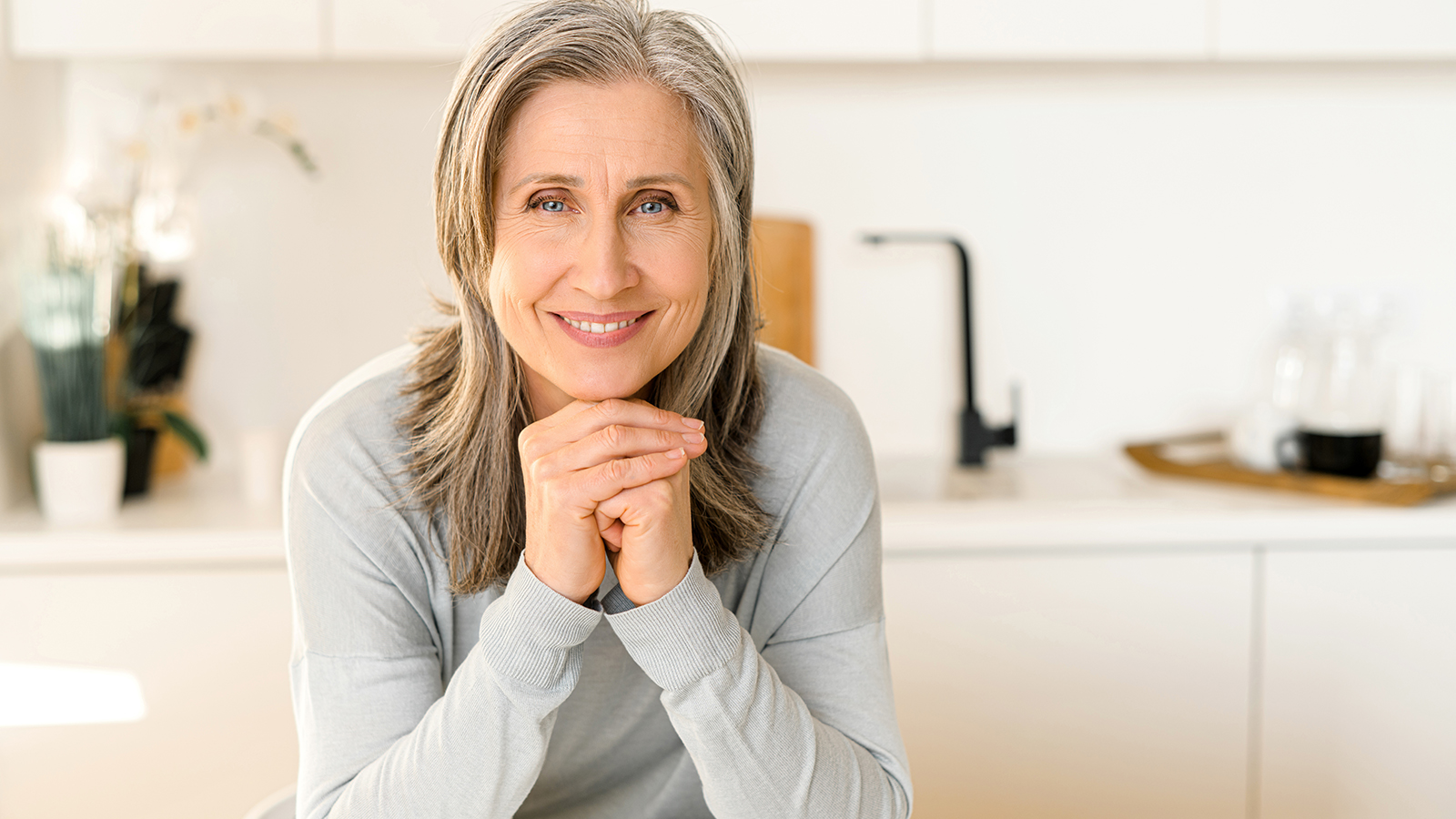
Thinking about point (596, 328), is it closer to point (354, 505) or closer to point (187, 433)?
point (354, 505)

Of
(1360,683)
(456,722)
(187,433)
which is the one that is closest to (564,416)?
(456,722)

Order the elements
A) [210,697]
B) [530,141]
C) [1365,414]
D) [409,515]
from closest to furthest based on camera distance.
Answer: [530,141]
[409,515]
[210,697]
[1365,414]

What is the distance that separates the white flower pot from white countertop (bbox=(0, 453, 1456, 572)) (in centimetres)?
3

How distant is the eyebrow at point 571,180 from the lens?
871mm

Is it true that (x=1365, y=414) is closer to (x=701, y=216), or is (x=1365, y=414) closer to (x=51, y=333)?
(x=701, y=216)

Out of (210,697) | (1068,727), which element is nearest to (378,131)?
(210,697)

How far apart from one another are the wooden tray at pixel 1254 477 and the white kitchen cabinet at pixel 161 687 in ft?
5.06

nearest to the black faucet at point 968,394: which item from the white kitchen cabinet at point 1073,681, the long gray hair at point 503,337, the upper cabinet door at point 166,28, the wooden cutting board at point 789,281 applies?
the wooden cutting board at point 789,281

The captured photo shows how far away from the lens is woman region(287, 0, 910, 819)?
2.88 feet

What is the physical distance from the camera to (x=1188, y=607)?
187cm

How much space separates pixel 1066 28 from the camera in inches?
77.6

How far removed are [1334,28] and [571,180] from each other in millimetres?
1663

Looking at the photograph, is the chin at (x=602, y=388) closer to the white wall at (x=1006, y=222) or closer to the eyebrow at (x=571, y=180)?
the eyebrow at (x=571, y=180)

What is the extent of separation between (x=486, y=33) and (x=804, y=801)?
0.64m
